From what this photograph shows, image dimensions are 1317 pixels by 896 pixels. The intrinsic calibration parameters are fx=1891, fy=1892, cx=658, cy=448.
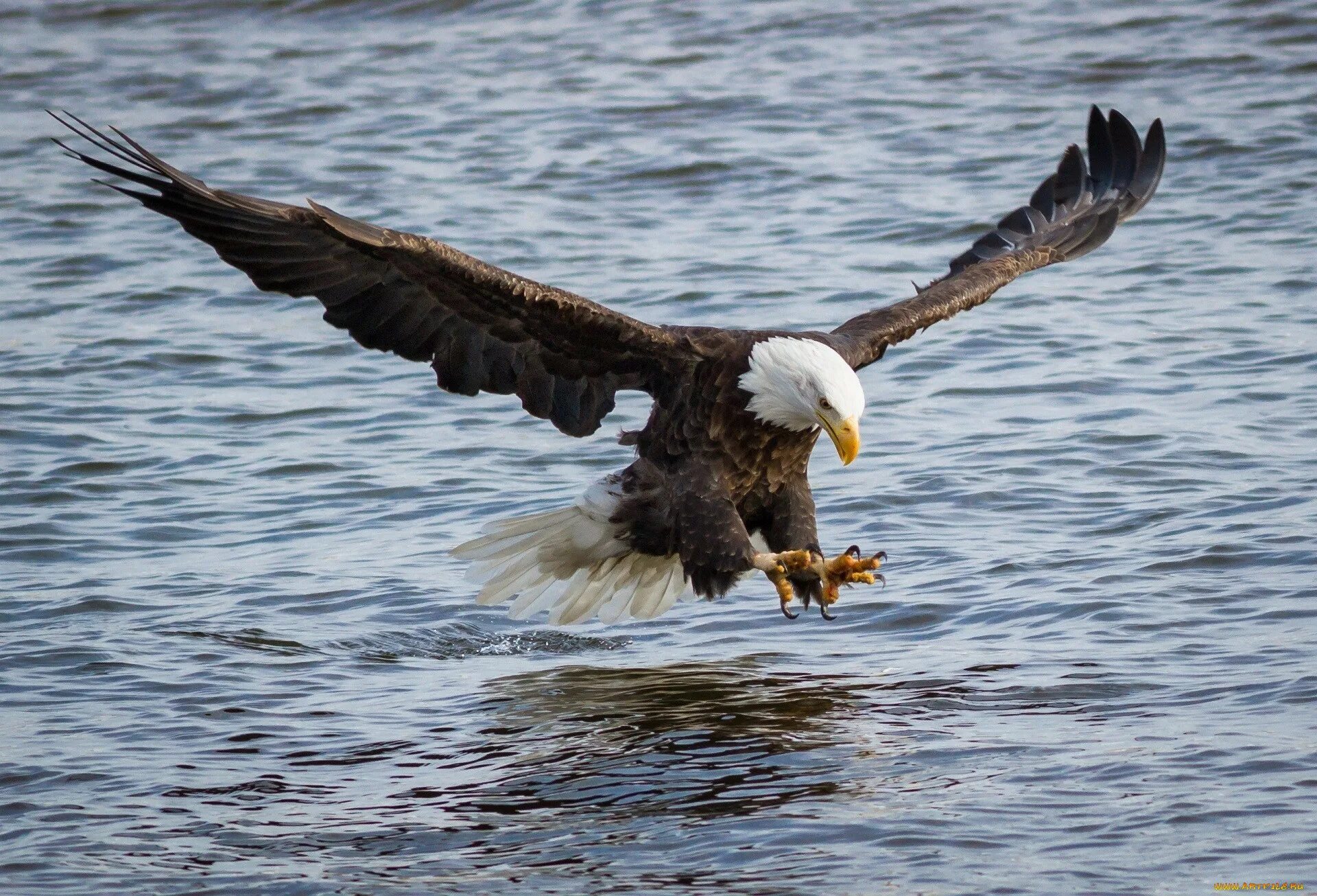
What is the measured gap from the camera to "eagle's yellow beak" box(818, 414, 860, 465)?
515cm

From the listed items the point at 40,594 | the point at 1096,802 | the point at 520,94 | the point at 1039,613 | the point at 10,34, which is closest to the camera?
the point at 1096,802

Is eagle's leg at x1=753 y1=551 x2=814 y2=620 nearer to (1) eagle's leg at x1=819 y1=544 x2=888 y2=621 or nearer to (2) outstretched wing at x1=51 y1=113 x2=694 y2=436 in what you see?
(1) eagle's leg at x1=819 y1=544 x2=888 y2=621

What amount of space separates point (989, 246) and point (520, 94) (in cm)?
735

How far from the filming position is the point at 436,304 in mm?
5398

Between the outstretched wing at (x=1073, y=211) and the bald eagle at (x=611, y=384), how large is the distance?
327 mm

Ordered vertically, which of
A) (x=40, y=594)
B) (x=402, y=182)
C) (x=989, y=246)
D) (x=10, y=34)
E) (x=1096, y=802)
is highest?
(x=10, y=34)

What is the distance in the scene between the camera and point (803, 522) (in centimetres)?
564

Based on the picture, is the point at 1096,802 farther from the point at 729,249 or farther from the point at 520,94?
the point at 520,94

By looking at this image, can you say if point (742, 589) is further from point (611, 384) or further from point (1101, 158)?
point (1101, 158)

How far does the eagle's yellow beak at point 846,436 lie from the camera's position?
515 centimetres

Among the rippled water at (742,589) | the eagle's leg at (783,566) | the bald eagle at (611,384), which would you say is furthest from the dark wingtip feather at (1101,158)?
the eagle's leg at (783,566)

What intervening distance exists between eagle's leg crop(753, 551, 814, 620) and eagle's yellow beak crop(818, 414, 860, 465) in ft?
1.08

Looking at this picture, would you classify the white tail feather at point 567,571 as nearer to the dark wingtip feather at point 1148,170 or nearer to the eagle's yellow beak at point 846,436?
the eagle's yellow beak at point 846,436

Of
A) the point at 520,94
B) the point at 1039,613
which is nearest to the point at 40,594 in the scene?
the point at 1039,613
